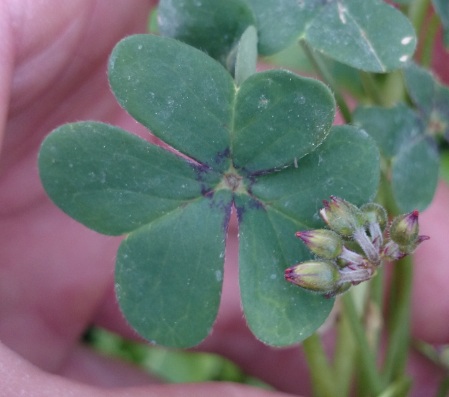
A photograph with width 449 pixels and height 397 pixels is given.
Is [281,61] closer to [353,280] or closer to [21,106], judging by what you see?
[21,106]

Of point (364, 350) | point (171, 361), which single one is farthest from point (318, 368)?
point (171, 361)

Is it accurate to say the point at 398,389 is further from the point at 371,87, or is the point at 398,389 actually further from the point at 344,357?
the point at 371,87

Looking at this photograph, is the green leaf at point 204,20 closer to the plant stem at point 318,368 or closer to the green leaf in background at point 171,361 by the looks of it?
the plant stem at point 318,368

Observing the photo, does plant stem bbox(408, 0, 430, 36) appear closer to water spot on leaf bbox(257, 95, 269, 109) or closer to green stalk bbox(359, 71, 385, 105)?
green stalk bbox(359, 71, 385, 105)

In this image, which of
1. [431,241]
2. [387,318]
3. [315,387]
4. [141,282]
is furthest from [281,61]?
[141,282]

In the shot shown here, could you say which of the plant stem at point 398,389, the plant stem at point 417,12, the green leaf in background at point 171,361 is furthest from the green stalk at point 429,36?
the green leaf in background at point 171,361

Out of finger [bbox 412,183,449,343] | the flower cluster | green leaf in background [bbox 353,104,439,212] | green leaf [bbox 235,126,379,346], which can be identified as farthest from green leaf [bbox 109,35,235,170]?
finger [bbox 412,183,449,343]

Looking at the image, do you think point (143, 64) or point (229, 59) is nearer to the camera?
point (143, 64)
